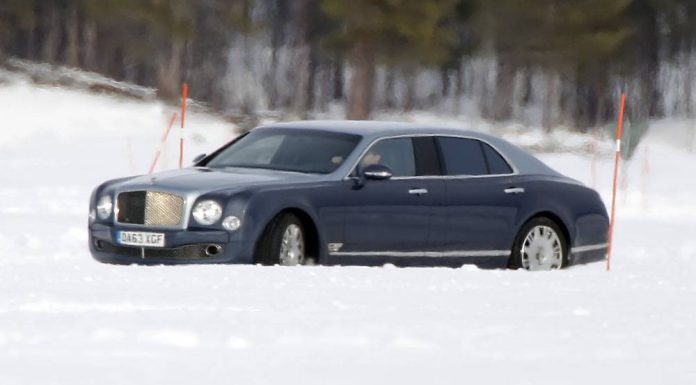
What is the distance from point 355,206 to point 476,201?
1198 mm

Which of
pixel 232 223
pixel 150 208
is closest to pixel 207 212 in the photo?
pixel 232 223

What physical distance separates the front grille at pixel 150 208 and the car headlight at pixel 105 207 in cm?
11

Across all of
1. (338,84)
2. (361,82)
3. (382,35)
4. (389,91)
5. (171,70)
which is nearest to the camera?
(382,35)

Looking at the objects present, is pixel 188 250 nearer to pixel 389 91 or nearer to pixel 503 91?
pixel 503 91

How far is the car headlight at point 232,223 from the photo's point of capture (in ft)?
41.3

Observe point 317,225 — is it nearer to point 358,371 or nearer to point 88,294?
point 88,294

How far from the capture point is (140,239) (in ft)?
42.4

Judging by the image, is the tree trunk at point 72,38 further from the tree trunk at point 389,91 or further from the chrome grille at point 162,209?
the chrome grille at point 162,209

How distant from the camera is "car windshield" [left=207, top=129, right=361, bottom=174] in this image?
13508 mm

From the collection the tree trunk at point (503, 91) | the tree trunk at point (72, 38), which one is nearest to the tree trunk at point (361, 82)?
the tree trunk at point (503, 91)

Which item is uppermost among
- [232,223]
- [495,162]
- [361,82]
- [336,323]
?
[361,82]

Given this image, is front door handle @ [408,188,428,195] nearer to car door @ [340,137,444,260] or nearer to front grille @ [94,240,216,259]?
car door @ [340,137,444,260]

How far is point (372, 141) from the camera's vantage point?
13688mm

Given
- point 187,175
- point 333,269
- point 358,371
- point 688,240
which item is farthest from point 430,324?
point 688,240
